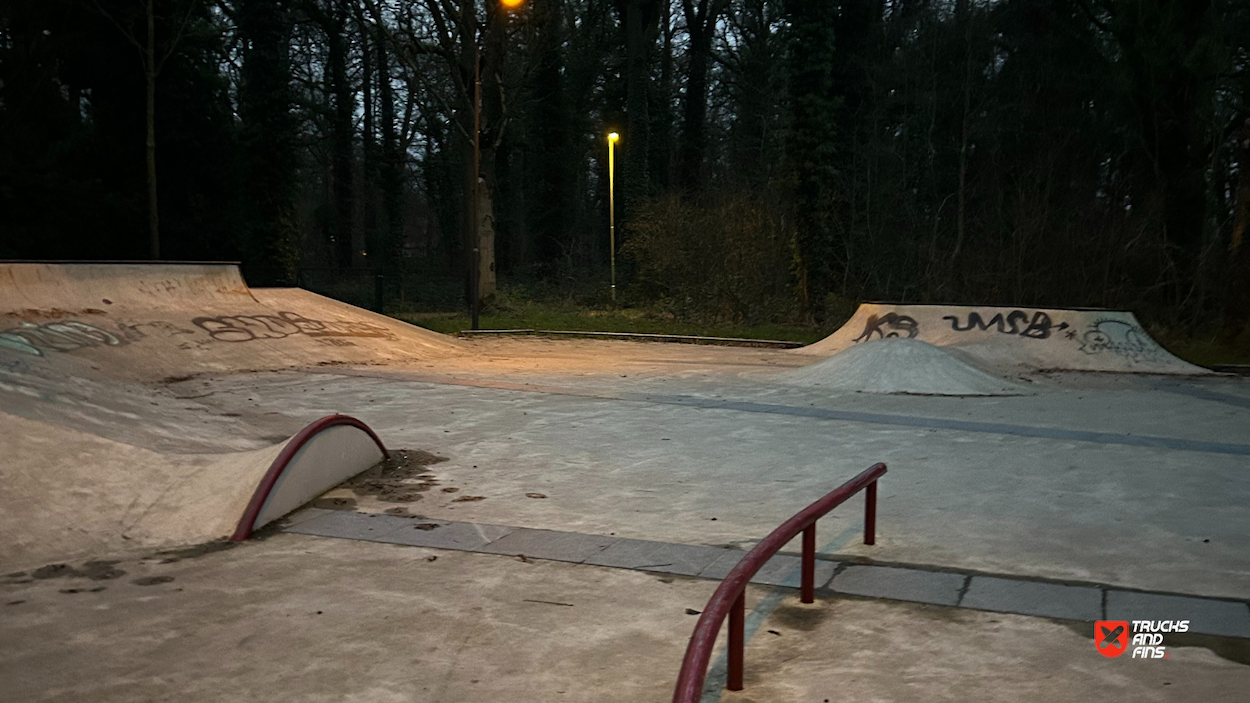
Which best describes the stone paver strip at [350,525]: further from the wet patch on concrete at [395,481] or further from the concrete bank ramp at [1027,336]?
the concrete bank ramp at [1027,336]

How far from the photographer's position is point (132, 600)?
4930 millimetres

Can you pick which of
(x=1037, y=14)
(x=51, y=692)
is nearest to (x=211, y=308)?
(x=51, y=692)

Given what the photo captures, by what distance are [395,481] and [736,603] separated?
447cm

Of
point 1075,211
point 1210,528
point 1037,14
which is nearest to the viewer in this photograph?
point 1210,528

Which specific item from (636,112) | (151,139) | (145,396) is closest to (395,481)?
(145,396)

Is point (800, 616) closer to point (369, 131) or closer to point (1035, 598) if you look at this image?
point (1035, 598)

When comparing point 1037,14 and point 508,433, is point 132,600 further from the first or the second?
point 1037,14

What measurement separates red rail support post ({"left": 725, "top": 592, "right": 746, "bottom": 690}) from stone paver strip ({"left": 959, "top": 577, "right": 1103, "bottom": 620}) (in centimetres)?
168

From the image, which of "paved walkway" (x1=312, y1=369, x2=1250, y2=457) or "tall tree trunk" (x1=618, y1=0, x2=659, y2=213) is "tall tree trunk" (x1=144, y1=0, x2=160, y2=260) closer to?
"paved walkway" (x1=312, y1=369, x2=1250, y2=457)

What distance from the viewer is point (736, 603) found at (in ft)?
12.7

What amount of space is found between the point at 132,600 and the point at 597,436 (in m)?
5.34

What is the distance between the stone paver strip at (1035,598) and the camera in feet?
16.0

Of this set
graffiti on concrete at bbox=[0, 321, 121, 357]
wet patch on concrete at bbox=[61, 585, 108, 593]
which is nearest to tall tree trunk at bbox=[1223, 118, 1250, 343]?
graffiti on concrete at bbox=[0, 321, 121, 357]

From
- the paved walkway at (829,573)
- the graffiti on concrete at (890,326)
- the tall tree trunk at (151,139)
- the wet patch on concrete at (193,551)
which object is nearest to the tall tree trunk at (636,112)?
the tall tree trunk at (151,139)
